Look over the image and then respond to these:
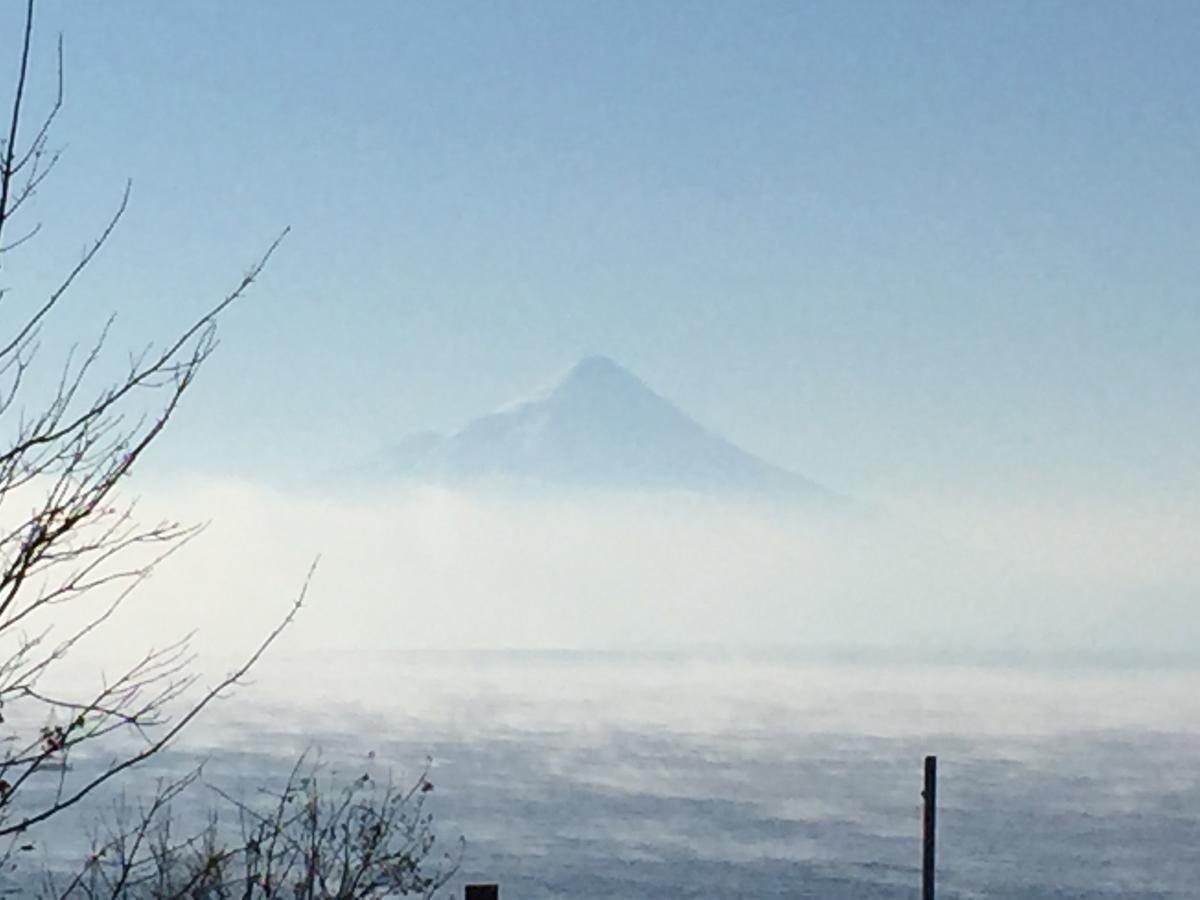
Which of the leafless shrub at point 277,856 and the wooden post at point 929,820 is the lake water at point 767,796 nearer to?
the leafless shrub at point 277,856

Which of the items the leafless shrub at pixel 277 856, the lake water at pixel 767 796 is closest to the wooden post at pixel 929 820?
the leafless shrub at pixel 277 856

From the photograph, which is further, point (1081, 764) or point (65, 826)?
point (1081, 764)

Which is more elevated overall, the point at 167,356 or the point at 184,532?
the point at 167,356

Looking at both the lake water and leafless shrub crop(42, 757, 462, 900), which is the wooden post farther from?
the lake water

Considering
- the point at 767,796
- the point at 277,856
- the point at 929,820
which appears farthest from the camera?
the point at 767,796

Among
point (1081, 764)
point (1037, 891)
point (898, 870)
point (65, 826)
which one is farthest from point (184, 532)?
point (1081, 764)

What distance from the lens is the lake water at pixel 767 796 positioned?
54031mm

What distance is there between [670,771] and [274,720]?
2029 inches

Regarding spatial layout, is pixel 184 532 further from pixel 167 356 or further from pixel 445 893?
pixel 445 893

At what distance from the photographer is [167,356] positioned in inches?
173

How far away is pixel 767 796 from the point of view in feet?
284

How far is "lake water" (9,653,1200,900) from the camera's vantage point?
54.0 m

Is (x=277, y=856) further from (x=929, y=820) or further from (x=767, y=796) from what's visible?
(x=767, y=796)

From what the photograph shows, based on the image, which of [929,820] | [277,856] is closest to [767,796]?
[929,820]
